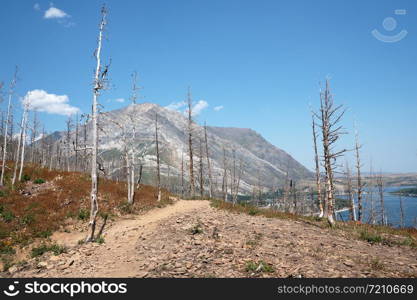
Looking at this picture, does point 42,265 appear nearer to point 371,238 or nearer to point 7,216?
point 7,216

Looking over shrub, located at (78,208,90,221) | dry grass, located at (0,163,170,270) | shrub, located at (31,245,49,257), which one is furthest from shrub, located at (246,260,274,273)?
shrub, located at (78,208,90,221)

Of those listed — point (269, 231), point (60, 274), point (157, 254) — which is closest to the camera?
point (60, 274)

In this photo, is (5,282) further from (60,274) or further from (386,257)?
(386,257)

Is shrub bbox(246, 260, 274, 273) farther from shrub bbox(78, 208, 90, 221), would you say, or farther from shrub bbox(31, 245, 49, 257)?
shrub bbox(78, 208, 90, 221)

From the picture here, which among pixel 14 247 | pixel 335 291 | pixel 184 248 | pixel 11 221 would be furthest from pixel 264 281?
pixel 11 221

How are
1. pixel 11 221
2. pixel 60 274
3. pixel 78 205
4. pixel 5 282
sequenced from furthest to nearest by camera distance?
1. pixel 78 205
2. pixel 11 221
3. pixel 60 274
4. pixel 5 282

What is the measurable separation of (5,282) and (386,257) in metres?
15.5

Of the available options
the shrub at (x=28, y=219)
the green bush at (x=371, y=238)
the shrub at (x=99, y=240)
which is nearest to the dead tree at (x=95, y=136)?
the shrub at (x=99, y=240)

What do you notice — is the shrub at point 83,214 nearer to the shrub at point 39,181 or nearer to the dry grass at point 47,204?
the dry grass at point 47,204

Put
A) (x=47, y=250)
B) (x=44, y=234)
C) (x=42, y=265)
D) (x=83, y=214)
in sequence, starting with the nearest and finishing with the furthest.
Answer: (x=42, y=265)
(x=47, y=250)
(x=44, y=234)
(x=83, y=214)

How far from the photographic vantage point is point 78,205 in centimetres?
2319

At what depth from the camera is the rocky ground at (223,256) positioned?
31.2ft

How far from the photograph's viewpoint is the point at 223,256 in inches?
438

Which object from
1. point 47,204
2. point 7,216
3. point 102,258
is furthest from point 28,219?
point 102,258
